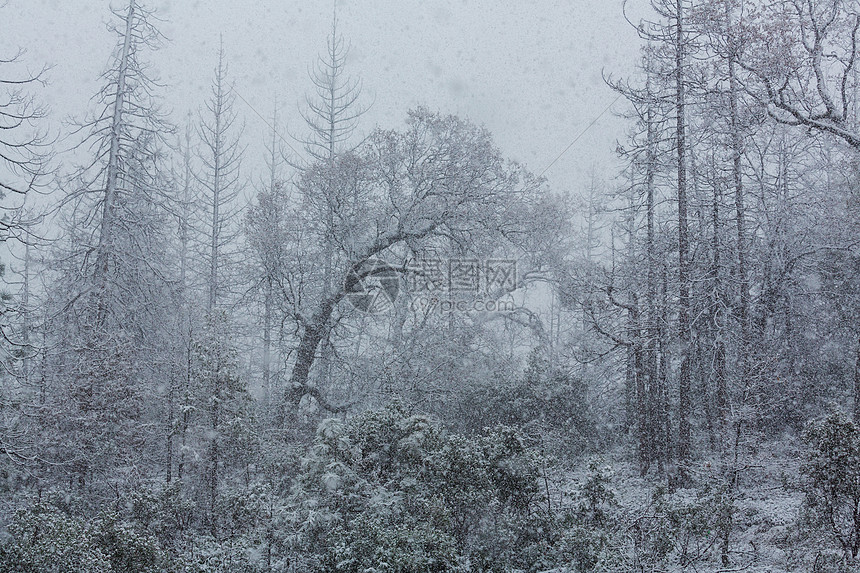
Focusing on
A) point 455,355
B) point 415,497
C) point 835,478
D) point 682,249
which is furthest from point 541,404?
point 835,478

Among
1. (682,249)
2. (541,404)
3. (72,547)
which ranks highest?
(682,249)

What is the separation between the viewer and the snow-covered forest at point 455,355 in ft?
26.1

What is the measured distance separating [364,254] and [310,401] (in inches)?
151

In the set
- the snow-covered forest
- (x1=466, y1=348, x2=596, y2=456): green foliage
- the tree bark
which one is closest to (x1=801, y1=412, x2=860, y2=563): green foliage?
the snow-covered forest

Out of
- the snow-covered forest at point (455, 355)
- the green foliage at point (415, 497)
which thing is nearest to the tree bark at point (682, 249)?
the snow-covered forest at point (455, 355)

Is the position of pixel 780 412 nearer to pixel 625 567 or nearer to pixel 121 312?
pixel 625 567

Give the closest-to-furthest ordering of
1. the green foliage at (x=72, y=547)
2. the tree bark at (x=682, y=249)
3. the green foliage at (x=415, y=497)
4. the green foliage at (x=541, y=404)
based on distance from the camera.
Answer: the green foliage at (x=72, y=547) < the green foliage at (x=415, y=497) < the tree bark at (x=682, y=249) < the green foliage at (x=541, y=404)

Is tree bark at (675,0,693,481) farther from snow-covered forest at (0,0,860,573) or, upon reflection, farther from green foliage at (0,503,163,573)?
green foliage at (0,503,163,573)

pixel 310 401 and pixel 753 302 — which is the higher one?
pixel 753 302

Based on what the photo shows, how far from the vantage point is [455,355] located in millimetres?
15070

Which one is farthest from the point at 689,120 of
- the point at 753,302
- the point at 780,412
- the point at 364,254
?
the point at 364,254

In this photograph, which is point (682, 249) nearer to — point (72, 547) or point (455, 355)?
point (455, 355)

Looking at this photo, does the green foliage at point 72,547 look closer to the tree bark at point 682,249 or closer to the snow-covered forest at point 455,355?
the snow-covered forest at point 455,355

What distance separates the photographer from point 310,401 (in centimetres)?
1496
